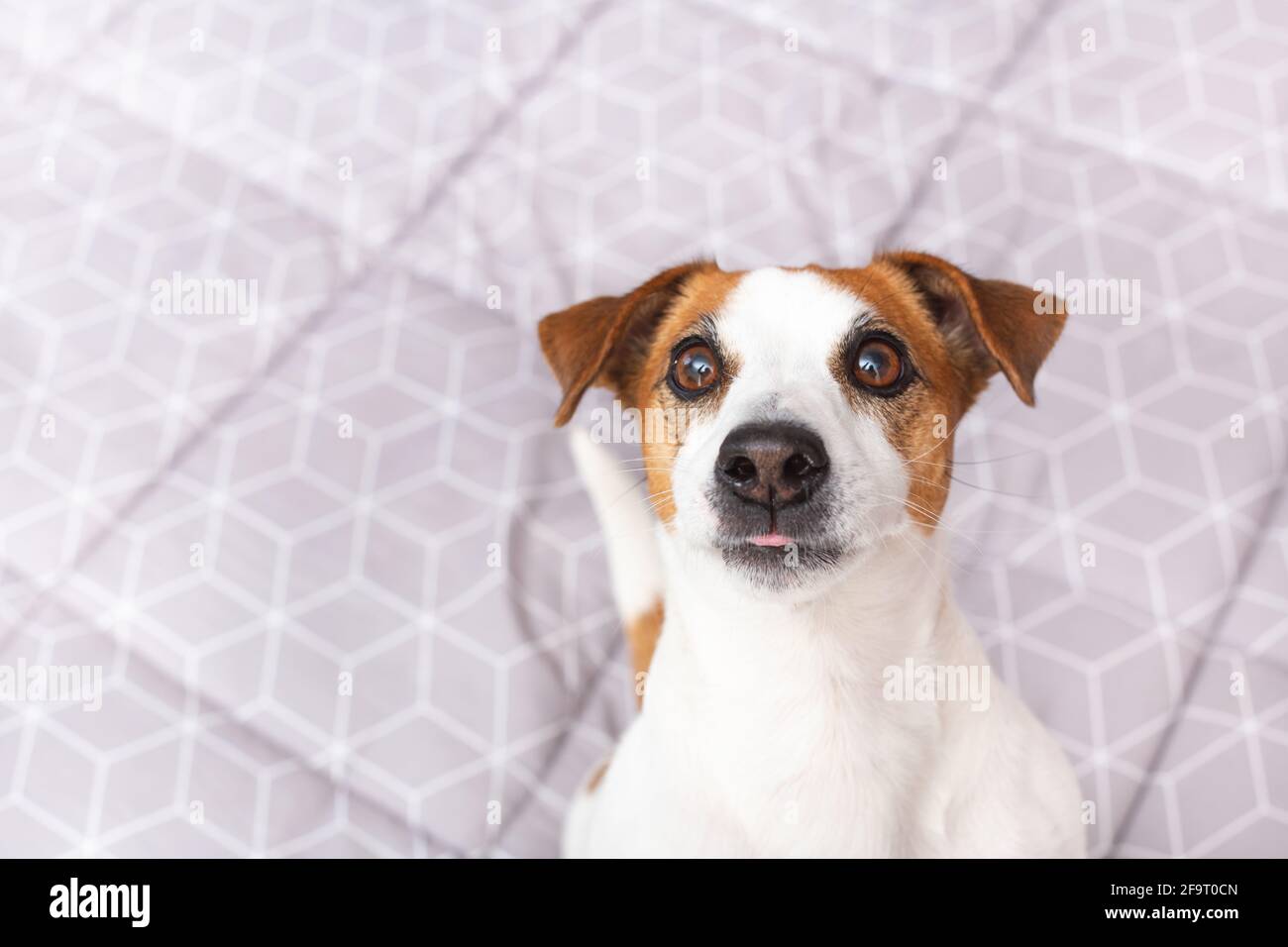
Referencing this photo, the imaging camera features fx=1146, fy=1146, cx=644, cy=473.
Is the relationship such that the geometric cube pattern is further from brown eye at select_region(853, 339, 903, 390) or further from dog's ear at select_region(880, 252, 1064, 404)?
brown eye at select_region(853, 339, 903, 390)

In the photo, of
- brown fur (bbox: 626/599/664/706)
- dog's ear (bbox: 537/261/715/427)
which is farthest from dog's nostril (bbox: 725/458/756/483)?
brown fur (bbox: 626/599/664/706)

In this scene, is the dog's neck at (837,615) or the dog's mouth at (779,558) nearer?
the dog's mouth at (779,558)

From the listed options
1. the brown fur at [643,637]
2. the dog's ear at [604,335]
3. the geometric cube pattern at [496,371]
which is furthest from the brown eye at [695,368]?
the geometric cube pattern at [496,371]

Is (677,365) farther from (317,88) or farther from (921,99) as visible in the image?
(317,88)

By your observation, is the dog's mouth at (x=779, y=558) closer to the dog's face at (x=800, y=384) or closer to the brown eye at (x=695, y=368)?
the dog's face at (x=800, y=384)

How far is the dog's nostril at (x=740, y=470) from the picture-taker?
187 centimetres

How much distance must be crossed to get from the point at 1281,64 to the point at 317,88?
3.27m

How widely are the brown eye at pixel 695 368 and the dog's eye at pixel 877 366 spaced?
26 cm

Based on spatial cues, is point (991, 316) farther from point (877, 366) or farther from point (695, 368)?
point (695, 368)

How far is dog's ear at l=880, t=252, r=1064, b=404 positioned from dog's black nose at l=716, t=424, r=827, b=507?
Answer: 0.48m

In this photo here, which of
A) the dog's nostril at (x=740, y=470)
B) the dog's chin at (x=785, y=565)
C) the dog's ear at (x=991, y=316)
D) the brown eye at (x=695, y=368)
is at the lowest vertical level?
the dog's chin at (x=785, y=565)

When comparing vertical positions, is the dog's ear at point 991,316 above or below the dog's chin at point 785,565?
above

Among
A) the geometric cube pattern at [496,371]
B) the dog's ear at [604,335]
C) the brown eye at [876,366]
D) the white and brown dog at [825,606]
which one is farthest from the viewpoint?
the geometric cube pattern at [496,371]
